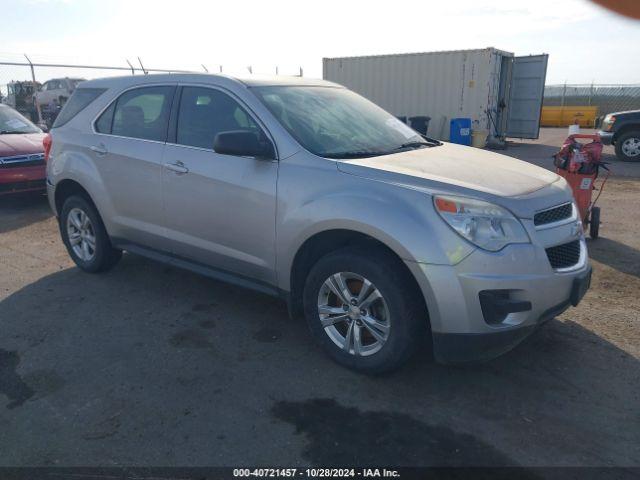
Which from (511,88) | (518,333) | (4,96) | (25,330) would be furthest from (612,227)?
(4,96)

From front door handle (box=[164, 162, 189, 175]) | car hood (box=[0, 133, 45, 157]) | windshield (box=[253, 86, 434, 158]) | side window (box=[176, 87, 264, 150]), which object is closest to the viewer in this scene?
windshield (box=[253, 86, 434, 158])

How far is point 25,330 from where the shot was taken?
400 centimetres

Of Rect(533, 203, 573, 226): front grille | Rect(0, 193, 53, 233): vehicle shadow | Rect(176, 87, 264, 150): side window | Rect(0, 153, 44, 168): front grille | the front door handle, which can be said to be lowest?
Rect(0, 193, 53, 233): vehicle shadow

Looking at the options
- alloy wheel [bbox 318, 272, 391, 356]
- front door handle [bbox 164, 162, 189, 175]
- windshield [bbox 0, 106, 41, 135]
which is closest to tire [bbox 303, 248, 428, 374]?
alloy wheel [bbox 318, 272, 391, 356]

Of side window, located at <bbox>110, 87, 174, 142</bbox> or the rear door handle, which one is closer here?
side window, located at <bbox>110, 87, 174, 142</bbox>

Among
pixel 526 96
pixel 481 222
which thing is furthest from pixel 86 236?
pixel 526 96

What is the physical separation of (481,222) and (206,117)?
2258mm

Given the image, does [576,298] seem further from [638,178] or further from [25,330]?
[638,178]

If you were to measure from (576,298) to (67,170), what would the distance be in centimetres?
442

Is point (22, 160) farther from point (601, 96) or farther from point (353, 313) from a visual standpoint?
point (601, 96)

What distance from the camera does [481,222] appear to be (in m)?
2.82

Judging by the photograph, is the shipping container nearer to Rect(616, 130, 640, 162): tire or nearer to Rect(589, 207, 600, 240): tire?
Rect(616, 130, 640, 162): tire

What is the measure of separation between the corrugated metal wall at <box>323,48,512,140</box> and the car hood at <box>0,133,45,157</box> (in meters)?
11.2

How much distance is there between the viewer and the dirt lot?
8.61 ft
